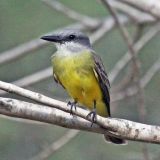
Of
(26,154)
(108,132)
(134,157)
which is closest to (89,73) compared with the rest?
(108,132)

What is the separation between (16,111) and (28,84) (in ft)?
5.26

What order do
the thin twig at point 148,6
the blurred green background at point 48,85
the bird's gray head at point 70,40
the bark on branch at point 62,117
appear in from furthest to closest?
1. the blurred green background at point 48,85
2. the thin twig at point 148,6
3. the bird's gray head at point 70,40
4. the bark on branch at point 62,117

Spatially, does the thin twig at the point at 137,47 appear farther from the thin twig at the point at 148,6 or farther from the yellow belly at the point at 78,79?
the yellow belly at the point at 78,79

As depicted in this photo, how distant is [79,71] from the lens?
500 centimetres

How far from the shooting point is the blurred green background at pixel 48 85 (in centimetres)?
696

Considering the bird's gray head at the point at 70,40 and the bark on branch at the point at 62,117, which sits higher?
the bird's gray head at the point at 70,40

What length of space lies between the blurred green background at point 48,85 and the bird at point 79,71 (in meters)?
1.11

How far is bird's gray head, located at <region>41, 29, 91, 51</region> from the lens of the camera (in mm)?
5043

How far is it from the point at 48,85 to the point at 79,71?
2.16 metres

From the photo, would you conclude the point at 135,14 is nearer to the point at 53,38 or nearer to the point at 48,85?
the point at 48,85

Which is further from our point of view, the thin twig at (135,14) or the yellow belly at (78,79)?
the thin twig at (135,14)

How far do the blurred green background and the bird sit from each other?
111cm

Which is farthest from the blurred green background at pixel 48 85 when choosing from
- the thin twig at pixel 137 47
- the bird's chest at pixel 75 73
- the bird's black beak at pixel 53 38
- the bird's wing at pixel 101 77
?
the bird's black beak at pixel 53 38

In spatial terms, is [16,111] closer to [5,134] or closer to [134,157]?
[134,157]
